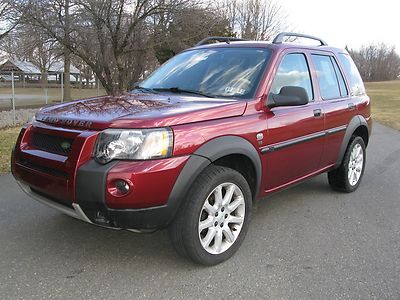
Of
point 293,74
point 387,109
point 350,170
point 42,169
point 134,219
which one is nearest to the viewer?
point 134,219

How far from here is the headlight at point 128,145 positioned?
2.97 m

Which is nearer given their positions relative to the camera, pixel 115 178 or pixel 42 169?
pixel 115 178

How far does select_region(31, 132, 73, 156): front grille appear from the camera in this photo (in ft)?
10.4

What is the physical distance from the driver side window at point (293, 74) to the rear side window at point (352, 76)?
1.07m

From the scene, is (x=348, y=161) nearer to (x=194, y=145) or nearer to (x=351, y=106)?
(x=351, y=106)

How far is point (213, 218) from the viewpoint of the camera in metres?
3.45

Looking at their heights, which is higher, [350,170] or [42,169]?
[42,169]

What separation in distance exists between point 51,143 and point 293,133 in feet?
7.32

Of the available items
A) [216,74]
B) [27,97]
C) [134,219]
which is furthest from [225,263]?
[27,97]

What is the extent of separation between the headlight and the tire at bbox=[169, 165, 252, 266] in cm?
46

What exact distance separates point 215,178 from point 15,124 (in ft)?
33.4

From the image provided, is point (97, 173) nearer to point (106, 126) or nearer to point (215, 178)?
point (106, 126)

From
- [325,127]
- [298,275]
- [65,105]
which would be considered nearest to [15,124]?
[65,105]

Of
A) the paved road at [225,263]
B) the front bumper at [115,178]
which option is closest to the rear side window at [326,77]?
the paved road at [225,263]
